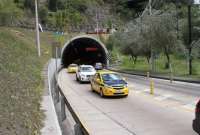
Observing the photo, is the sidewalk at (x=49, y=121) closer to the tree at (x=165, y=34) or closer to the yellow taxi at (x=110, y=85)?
the yellow taxi at (x=110, y=85)

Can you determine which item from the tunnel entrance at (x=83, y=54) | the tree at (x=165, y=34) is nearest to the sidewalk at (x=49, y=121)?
the tree at (x=165, y=34)

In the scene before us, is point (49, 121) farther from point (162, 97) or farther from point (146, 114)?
point (162, 97)

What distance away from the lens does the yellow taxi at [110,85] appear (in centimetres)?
2348

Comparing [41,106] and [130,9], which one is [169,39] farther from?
[130,9]

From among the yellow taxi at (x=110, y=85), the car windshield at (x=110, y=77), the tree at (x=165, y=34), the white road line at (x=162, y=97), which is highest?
the tree at (x=165, y=34)

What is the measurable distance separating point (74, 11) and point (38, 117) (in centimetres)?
10453

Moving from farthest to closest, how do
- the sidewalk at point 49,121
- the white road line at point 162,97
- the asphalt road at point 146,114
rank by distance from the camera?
the white road line at point 162,97, the asphalt road at point 146,114, the sidewalk at point 49,121

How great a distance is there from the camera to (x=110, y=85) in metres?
23.8

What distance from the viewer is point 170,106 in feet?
62.2

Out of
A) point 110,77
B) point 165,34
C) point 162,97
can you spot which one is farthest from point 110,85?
point 165,34

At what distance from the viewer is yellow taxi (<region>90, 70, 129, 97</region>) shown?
23.5 m

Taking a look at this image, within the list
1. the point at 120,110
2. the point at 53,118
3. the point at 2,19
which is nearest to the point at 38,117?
the point at 53,118

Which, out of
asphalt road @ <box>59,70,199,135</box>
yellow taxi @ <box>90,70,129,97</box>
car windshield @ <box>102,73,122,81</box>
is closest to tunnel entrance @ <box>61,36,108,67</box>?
car windshield @ <box>102,73,122,81</box>

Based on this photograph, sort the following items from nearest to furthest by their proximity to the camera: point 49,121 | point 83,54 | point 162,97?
point 49,121
point 162,97
point 83,54
